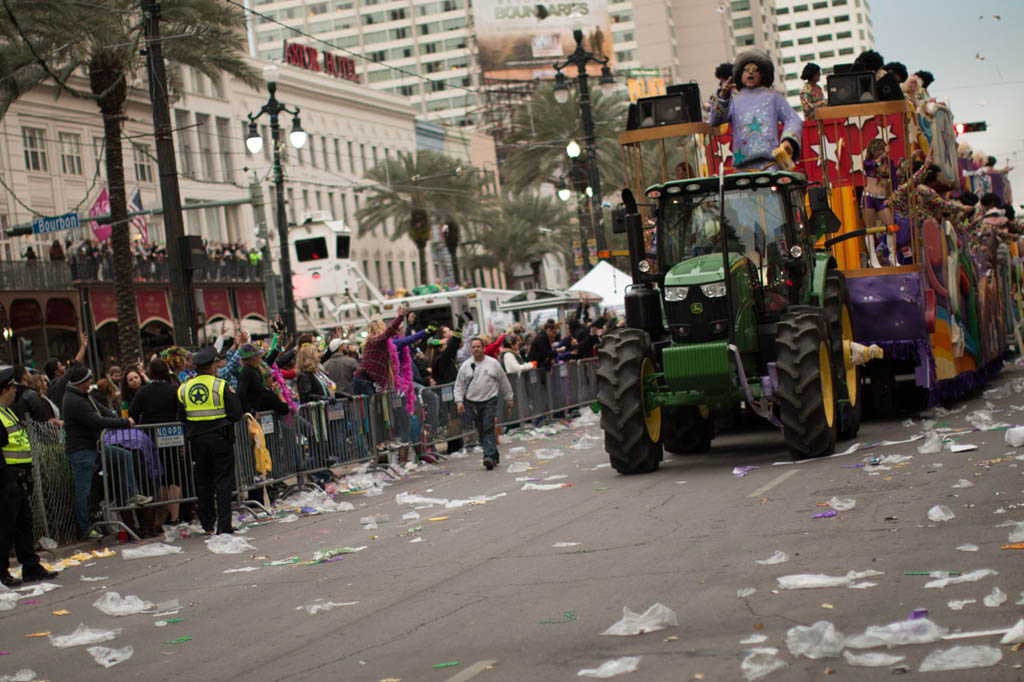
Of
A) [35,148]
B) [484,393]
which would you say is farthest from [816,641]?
[35,148]

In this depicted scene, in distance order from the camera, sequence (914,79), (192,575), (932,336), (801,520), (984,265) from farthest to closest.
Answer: (984,265) → (914,79) → (932,336) → (192,575) → (801,520)

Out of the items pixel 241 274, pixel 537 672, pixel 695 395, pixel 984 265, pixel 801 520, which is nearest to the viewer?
pixel 537 672

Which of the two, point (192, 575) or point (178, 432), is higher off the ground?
point (178, 432)

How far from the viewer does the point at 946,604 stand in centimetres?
719

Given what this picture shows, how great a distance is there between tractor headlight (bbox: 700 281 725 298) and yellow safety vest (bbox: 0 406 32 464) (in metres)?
6.59

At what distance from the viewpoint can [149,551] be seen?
13.4m

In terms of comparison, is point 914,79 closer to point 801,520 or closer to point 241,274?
point 801,520

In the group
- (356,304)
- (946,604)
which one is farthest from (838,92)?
(356,304)

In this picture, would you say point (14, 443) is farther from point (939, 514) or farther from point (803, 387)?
point (939, 514)

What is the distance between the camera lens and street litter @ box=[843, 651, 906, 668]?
6.27m

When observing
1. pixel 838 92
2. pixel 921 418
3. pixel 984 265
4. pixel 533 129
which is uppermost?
pixel 533 129

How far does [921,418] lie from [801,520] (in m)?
7.78

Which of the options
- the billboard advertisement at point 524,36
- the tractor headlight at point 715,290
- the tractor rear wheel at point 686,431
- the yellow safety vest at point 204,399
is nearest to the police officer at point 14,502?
the yellow safety vest at point 204,399

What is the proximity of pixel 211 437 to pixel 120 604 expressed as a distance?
412 centimetres
